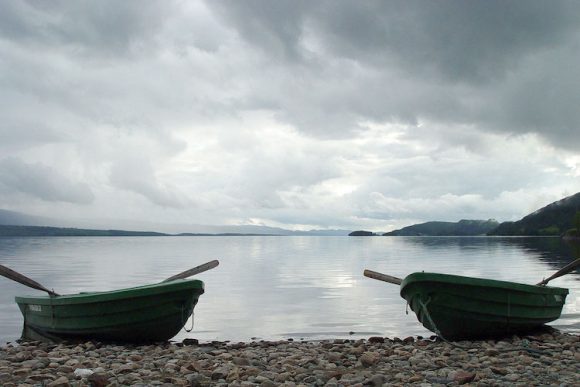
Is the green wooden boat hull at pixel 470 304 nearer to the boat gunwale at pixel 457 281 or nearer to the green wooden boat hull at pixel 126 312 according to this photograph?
the boat gunwale at pixel 457 281

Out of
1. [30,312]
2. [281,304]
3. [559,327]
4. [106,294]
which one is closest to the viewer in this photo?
[106,294]

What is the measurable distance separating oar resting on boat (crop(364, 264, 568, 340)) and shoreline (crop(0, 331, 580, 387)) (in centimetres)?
56

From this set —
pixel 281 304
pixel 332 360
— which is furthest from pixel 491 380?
pixel 281 304

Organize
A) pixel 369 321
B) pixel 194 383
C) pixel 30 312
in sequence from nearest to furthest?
pixel 194 383, pixel 30 312, pixel 369 321

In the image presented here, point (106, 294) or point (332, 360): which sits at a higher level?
point (106, 294)

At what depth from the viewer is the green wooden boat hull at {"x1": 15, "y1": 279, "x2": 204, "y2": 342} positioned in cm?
1608

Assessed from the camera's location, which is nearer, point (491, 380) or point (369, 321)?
point (491, 380)

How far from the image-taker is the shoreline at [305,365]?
10.8m

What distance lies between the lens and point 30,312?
60.0 feet

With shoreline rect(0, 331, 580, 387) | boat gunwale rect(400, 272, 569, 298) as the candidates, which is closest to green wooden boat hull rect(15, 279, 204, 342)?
shoreline rect(0, 331, 580, 387)

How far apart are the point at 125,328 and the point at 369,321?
12.2 metres

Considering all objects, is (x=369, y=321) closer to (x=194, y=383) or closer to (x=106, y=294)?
(x=106, y=294)

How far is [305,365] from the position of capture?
40.8ft

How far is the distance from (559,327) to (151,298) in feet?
54.6
